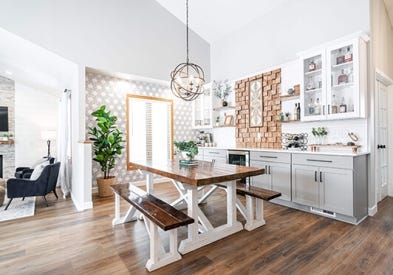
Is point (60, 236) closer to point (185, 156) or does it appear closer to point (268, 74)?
point (185, 156)

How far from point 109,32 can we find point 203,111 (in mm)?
2875

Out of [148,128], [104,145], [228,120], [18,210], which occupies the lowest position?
[18,210]

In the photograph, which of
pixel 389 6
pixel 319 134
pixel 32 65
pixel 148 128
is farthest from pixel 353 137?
pixel 32 65

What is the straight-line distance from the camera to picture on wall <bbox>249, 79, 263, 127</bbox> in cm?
462

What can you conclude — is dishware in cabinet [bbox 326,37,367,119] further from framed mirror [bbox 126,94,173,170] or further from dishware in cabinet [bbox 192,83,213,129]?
framed mirror [bbox 126,94,173,170]

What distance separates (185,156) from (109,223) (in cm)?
143

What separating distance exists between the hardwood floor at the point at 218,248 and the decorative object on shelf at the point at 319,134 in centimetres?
129

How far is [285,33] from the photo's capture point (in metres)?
4.15

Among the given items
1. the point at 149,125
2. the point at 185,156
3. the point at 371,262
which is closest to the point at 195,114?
the point at 149,125

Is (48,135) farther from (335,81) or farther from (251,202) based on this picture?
(335,81)

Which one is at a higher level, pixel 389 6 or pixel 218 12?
pixel 218 12

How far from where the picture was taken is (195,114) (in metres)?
6.02

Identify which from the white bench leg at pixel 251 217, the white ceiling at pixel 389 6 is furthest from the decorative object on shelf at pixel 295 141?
the white ceiling at pixel 389 6

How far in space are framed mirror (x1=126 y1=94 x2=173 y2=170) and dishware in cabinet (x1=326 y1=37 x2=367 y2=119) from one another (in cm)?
373
